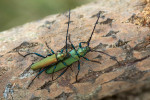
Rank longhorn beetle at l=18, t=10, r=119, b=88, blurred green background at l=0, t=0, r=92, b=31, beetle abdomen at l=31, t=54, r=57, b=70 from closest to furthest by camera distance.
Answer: beetle abdomen at l=31, t=54, r=57, b=70 < longhorn beetle at l=18, t=10, r=119, b=88 < blurred green background at l=0, t=0, r=92, b=31

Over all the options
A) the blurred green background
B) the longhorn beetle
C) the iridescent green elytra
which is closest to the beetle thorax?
the longhorn beetle

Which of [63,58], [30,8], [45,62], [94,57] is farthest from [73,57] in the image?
[30,8]

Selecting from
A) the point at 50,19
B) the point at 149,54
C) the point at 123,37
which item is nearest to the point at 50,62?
the point at 50,19

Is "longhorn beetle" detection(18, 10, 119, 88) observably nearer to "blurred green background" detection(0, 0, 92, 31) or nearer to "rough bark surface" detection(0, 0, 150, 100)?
"rough bark surface" detection(0, 0, 150, 100)

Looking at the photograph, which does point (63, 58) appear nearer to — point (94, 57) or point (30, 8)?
point (94, 57)

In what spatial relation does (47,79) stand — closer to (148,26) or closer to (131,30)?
(131,30)
